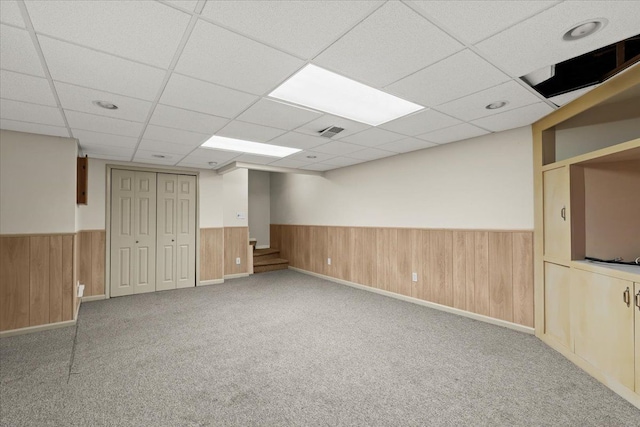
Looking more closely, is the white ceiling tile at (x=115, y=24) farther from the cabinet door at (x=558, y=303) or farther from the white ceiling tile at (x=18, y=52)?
the cabinet door at (x=558, y=303)

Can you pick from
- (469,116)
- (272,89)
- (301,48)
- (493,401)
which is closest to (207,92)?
(272,89)

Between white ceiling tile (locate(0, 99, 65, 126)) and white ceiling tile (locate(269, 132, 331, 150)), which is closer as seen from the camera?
white ceiling tile (locate(0, 99, 65, 126))

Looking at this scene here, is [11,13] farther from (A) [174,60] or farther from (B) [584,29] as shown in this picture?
(B) [584,29]

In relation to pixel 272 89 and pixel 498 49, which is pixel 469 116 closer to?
pixel 498 49

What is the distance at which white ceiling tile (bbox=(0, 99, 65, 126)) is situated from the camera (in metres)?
2.75

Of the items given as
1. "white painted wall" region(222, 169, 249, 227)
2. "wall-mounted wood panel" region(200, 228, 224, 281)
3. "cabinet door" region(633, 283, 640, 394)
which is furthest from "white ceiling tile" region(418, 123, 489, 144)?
"wall-mounted wood panel" region(200, 228, 224, 281)

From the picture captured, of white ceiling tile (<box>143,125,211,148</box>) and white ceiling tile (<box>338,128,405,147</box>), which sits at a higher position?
white ceiling tile (<box>338,128,405,147</box>)

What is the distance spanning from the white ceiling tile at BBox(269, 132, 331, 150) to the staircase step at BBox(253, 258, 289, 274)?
13.0ft

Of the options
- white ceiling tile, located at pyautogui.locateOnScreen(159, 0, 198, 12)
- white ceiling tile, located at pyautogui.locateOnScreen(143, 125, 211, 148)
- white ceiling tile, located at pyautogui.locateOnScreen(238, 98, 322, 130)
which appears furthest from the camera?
white ceiling tile, located at pyautogui.locateOnScreen(143, 125, 211, 148)

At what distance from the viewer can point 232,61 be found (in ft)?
6.53

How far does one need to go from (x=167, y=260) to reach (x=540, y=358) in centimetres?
590

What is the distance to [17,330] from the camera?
356 cm

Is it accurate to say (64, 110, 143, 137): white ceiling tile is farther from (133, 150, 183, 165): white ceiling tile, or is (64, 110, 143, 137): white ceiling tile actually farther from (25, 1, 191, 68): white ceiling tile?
(25, 1, 191, 68): white ceiling tile

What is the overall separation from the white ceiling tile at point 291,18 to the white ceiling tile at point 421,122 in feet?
5.35
